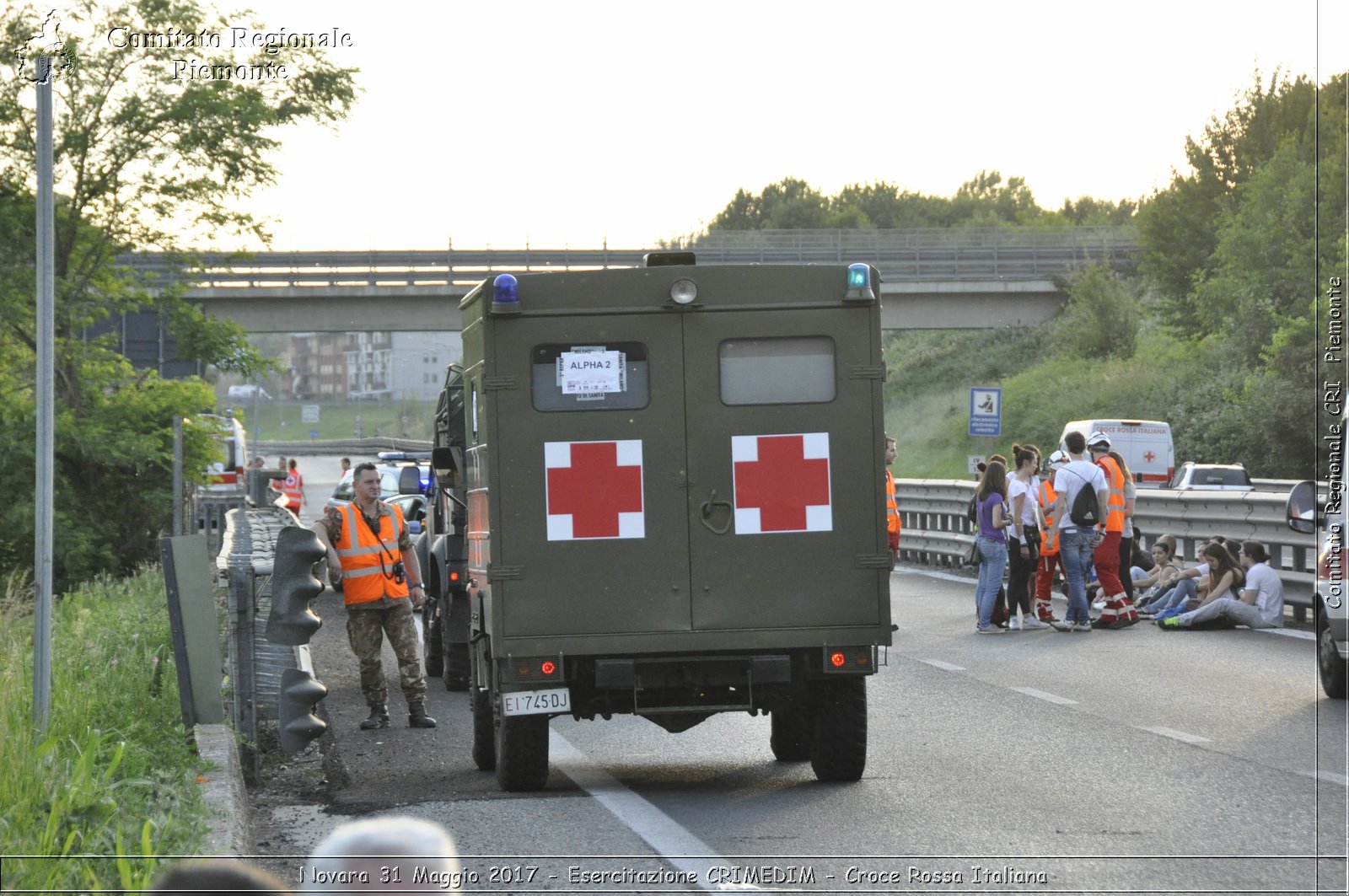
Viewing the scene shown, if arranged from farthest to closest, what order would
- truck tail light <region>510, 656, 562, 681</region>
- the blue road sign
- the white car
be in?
the white car → the blue road sign → truck tail light <region>510, 656, 562, 681</region>

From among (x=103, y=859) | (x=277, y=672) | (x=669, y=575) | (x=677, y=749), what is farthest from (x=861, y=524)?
(x=103, y=859)

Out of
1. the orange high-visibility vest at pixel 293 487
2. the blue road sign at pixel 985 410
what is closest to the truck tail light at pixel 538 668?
the blue road sign at pixel 985 410

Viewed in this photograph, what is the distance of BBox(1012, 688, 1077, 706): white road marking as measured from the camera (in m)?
12.0

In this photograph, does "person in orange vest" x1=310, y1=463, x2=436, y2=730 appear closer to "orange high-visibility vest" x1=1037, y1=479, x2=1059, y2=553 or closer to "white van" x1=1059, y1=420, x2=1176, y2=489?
"orange high-visibility vest" x1=1037, y1=479, x2=1059, y2=553

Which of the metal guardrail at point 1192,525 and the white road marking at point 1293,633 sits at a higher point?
the metal guardrail at point 1192,525

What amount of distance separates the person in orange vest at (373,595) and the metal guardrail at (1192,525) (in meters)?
6.79

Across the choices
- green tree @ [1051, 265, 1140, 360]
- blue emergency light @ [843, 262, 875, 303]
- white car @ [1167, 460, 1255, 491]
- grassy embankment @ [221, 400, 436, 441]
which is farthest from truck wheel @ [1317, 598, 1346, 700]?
grassy embankment @ [221, 400, 436, 441]

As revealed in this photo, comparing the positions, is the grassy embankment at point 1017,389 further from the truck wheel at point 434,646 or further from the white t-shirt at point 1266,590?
the truck wheel at point 434,646

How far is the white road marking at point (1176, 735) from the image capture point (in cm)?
1003

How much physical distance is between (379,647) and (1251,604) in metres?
8.84

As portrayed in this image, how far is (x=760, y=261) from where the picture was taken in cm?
5247

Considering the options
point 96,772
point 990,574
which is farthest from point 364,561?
point 990,574

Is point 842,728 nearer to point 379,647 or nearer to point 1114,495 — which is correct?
point 379,647

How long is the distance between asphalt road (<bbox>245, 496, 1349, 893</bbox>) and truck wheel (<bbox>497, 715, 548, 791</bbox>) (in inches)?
4.7
